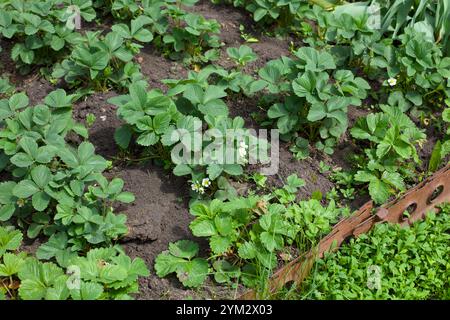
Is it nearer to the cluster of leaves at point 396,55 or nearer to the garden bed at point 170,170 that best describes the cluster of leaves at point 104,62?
the garden bed at point 170,170

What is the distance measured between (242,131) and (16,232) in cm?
115

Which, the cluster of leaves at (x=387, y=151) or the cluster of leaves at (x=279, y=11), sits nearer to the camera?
the cluster of leaves at (x=387, y=151)

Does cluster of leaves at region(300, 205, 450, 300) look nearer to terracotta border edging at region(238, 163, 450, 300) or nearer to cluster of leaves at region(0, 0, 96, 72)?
terracotta border edging at region(238, 163, 450, 300)

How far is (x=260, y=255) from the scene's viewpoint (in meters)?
3.04

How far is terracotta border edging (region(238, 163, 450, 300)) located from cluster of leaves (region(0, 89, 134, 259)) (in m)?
Result: 0.75

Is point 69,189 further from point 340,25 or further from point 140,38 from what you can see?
point 340,25

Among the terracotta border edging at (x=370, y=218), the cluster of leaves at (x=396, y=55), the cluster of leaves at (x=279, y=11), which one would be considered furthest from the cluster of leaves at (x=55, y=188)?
the cluster of leaves at (x=396, y=55)

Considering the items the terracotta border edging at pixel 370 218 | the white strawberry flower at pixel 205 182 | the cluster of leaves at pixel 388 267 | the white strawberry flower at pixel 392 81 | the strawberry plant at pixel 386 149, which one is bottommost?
the cluster of leaves at pixel 388 267

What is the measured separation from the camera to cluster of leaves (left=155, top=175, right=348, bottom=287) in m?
3.02

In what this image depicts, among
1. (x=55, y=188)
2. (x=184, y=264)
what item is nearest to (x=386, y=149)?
(x=184, y=264)

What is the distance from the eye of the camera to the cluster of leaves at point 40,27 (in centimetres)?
378

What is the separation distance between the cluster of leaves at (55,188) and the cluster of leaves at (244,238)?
0.31 metres

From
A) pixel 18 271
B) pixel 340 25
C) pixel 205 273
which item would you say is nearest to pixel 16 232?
pixel 18 271
